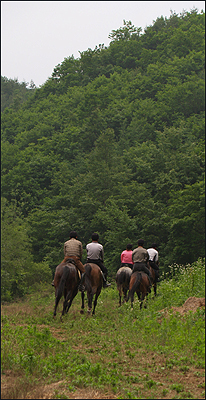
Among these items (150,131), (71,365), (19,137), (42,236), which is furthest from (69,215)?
(71,365)

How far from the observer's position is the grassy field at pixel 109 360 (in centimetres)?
628

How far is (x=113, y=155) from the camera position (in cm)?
5038

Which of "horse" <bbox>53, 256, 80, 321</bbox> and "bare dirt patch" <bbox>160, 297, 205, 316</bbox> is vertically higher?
"horse" <bbox>53, 256, 80, 321</bbox>

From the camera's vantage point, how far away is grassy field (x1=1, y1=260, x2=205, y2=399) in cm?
628

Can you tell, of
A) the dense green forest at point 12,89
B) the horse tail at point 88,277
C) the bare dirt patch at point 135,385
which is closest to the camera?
the bare dirt patch at point 135,385

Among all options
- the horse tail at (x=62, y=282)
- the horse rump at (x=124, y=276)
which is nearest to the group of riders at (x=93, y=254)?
the horse tail at (x=62, y=282)

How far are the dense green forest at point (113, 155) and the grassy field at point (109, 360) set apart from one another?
67.6 ft

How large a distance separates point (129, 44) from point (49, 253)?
58.1 meters

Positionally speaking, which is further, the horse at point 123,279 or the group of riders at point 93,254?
the horse at point 123,279

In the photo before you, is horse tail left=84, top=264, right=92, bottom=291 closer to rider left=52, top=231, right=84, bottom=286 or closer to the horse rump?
rider left=52, top=231, right=84, bottom=286

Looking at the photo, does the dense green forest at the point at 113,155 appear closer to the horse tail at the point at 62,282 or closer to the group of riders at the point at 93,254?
the group of riders at the point at 93,254

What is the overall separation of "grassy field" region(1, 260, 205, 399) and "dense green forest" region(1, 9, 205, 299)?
20.6m

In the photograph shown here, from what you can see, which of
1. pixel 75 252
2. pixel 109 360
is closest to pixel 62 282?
pixel 75 252

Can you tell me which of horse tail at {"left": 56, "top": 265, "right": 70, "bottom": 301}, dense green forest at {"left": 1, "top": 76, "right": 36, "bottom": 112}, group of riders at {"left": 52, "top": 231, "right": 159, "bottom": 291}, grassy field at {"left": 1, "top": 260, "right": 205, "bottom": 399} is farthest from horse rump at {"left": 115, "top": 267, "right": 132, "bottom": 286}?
dense green forest at {"left": 1, "top": 76, "right": 36, "bottom": 112}
